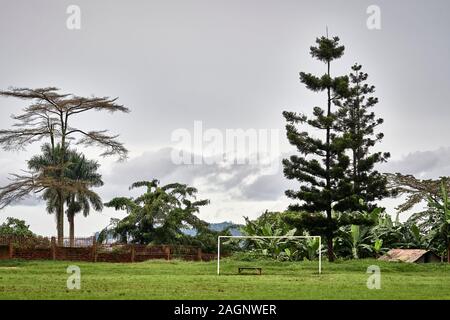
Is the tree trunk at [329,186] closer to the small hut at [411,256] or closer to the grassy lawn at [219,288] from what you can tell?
the small hut at [411,256]

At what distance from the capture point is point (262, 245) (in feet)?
112

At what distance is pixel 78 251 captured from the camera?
33.4m

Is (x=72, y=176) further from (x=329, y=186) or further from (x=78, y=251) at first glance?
(x=329, y=186)

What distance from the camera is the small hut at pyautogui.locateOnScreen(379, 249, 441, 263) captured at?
30.9m

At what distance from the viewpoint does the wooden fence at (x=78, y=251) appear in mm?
32906

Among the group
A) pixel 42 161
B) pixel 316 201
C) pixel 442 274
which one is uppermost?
pixel 42 161

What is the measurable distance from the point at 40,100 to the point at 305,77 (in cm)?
1608

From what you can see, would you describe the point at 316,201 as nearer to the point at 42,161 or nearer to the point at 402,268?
the point at 402,268

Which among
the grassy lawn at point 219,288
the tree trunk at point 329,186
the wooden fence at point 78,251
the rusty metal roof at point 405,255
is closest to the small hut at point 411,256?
the rusty metal roof at point 405,255
